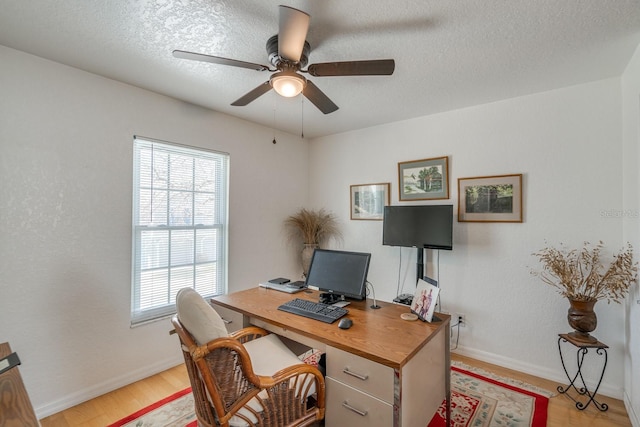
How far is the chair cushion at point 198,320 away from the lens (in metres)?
1.23

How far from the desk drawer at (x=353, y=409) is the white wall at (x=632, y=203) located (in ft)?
6.21

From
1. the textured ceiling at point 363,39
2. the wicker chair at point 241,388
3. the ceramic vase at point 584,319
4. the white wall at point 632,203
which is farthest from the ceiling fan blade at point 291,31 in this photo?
the ceramic vase at point 584,319

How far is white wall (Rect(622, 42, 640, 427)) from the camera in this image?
1936 millimetres

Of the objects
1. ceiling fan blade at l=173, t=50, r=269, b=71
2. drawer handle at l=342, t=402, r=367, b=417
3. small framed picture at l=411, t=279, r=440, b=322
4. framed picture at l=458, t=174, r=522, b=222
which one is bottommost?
drawer handle at l=342, t=402, r=367, b=417

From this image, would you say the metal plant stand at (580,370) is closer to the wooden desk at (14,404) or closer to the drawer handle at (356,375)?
the drawer handle at (356,375)

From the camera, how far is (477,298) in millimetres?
2898

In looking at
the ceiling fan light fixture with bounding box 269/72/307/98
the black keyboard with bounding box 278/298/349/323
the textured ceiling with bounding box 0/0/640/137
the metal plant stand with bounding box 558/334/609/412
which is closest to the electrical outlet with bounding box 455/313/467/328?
the metal plant stand with bounding box 558/334/609/412

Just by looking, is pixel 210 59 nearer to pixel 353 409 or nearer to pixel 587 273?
pixel 353 409

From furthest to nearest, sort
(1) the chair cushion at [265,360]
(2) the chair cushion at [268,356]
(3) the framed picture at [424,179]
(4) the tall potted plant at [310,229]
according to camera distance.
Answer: (4) the tall potted plant at [310,229]
(3) the framed picture at [424,179]
(2) the chair cushion at [268,356]
(1) the chair cushion at [265,360]

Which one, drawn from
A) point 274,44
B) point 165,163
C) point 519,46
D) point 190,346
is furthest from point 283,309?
point 519,46

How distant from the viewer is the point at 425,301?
1.72 m

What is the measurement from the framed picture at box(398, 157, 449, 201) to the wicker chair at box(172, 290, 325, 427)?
237 cm

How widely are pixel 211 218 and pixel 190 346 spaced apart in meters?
2.11

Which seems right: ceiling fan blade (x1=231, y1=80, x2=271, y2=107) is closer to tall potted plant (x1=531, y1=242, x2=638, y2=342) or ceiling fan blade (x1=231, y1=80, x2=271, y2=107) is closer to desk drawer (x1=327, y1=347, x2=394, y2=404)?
desk drawer (x1=327, y1=347, x2=394, y2=404)
